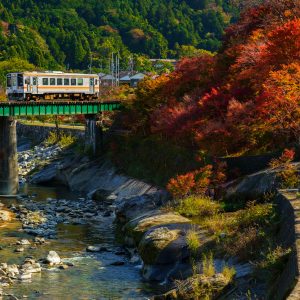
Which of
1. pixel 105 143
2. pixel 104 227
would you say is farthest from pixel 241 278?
pixel 105 143

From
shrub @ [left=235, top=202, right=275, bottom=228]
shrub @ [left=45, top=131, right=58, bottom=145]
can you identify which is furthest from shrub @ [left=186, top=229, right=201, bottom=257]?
shrub @ [left=45, top=131, right=58, bottom=145]

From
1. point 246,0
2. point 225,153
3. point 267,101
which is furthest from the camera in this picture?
point 246,0

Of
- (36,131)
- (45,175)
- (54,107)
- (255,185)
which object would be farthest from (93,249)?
(36,131)

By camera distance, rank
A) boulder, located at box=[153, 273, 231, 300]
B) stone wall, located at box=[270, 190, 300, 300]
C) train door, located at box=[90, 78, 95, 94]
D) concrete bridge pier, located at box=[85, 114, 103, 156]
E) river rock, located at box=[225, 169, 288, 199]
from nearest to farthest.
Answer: stone wall, located at box=[270, 190, 300, 300] < boulder, located at box=[153, 273, 231, 300] < river rock, located at box=[225, 169, 288, 199] < concrete bridge pier, located at box=[85, 114, 103, 156] < train door, located at box=[90, 78, 95, 94]

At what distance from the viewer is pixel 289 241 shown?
2047cm

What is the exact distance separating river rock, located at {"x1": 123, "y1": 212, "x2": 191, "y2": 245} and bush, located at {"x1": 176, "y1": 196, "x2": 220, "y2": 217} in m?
0.83

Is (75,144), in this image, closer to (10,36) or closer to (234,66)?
(234,66)

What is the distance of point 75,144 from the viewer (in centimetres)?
7100

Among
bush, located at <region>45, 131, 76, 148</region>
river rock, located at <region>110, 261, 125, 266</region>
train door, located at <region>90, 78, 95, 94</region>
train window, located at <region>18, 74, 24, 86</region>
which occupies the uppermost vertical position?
train window, located at <region>18, 74, 24, 86</region>

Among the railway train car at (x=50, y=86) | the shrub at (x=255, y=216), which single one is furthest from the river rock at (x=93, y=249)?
the railway train car at (x=50, y=86)

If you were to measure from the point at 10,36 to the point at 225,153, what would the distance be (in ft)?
493

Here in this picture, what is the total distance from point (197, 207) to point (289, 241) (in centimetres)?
1290

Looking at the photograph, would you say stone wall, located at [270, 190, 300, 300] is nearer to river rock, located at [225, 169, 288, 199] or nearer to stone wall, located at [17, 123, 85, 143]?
river rock, located at [225, 169, 288, 199]

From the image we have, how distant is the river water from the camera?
25.7 meters
